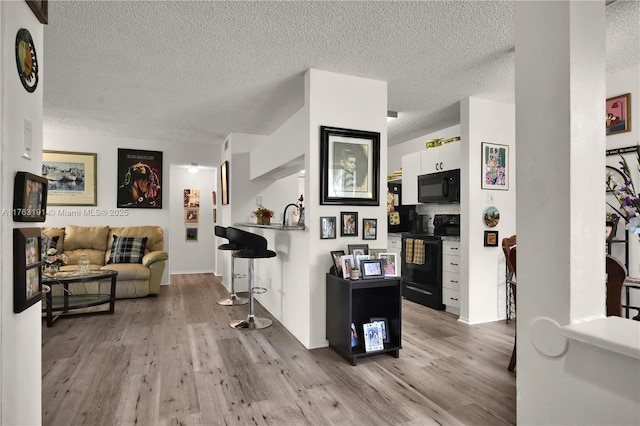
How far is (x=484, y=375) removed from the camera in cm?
277

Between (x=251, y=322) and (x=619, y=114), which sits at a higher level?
(x=619, y=114)

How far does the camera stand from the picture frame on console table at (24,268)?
1451 mm

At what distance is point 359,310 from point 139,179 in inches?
189

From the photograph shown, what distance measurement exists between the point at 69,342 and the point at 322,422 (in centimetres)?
271

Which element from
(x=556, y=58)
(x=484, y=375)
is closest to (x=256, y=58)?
(x=556, y=58)

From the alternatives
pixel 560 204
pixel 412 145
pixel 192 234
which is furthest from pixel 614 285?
pixel 192 234

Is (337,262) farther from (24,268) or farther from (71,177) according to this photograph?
(71,177)

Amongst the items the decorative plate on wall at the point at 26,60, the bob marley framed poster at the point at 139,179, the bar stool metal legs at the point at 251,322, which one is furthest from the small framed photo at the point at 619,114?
the bob marley framed poster at the point at 139,179

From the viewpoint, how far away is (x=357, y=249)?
339cm

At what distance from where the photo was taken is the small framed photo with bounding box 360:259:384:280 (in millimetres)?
3111

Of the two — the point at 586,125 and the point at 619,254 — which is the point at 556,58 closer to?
the point at 586,125

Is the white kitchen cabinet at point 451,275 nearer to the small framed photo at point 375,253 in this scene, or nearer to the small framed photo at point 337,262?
the small framed photo at point 375,253

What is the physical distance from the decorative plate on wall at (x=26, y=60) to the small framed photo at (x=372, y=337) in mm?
2658

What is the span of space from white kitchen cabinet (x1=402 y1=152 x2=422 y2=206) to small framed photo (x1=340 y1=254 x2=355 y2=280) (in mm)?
2578
